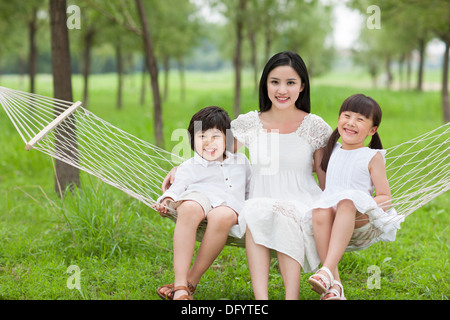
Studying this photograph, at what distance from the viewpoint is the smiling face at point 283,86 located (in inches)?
86.2

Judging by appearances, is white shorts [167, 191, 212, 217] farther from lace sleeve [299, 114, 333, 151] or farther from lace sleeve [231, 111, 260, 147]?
lace sleeve [299, 114, 333, 151]

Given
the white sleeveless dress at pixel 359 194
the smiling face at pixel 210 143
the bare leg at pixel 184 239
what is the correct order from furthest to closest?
1. the smiling face at pixel 210 143
2. the bare leg at pixel 184 239
3. the white sleeveless dress at pixel 359 194

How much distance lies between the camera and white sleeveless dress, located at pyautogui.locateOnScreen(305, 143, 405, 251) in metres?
1.90

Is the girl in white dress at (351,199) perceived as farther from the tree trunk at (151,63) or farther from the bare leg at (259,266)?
the tree trunk at (151,63)

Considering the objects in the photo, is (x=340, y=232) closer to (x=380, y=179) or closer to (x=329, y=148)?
(x=380, y=179)

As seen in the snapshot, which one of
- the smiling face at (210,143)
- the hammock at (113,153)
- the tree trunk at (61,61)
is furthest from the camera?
the tree trunk at (61,61)

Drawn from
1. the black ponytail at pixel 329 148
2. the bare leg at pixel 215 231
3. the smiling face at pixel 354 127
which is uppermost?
the smiling face at pixel 354 127

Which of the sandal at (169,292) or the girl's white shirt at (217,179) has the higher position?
the girl's white shirt at (217,179)

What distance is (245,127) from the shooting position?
7.68 ft

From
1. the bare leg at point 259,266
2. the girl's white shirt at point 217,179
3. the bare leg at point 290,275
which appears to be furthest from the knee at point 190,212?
the bare leg at point 290,275

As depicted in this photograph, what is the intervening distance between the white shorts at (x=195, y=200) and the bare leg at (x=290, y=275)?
0.36 meters

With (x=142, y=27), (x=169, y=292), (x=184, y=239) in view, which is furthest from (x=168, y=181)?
(x=142, y=27)

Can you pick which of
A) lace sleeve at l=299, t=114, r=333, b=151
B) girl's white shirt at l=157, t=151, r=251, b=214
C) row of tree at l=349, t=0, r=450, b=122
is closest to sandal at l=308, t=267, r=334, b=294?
girl's white shirt at l=157, t=151, r=251, b=214
